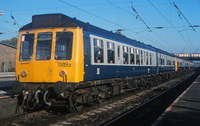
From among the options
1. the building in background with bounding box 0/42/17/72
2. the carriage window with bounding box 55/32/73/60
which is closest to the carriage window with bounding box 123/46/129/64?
the carriage window with bounding box 55/32/73/60

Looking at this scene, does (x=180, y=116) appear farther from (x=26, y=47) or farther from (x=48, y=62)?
(x=26, y=47)

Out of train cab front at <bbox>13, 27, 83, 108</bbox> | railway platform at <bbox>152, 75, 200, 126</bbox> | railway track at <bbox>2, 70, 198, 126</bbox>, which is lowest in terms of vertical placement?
railway track at <bbox>2, 70, 198, 126</bbox>

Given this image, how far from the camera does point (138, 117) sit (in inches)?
315

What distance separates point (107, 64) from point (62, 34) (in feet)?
9.48

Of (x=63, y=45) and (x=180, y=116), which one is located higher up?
(x=63, y=45)

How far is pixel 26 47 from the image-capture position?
27.4 ft

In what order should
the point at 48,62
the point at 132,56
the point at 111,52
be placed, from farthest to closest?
the point at 132,56 < the point at 111,52 < the point at 48,62

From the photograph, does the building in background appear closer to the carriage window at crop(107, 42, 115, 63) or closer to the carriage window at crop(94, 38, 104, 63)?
the carriage window at crop(107, 42, 115, 63)

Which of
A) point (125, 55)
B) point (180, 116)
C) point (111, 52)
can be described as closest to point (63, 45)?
point (111, 52)

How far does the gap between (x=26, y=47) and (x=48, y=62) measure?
1291mm

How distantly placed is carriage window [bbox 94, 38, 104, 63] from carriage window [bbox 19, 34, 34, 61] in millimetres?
2514

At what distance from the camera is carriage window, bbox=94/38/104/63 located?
29.3 feet

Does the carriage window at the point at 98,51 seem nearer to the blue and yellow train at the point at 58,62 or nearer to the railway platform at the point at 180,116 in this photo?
the blue and yellow train at the point at 58,62

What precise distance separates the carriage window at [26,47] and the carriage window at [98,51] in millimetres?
2514
